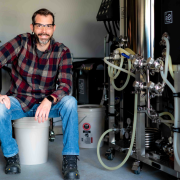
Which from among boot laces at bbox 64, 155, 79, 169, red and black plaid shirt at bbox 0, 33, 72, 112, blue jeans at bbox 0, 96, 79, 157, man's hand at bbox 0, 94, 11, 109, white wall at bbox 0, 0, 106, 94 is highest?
white wall at bbox 0, 0, 106, 94

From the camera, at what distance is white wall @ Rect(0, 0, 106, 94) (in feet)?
9.73

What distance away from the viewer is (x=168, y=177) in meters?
1.57

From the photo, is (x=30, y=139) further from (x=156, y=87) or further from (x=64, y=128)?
(x=156, y=87)

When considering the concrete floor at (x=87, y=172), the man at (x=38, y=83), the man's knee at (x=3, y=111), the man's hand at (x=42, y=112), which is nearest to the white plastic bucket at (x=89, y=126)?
the concrete floor at (x=87, y=172)

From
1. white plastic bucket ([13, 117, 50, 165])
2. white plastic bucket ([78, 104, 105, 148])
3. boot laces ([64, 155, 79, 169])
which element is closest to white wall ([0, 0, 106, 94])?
white plastic bucket ([78, 104, 105, 148])

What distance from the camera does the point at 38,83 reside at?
1900 millimetres

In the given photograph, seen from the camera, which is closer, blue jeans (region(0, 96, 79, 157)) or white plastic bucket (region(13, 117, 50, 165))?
blue jeans (region(0, 96, 79, 157))

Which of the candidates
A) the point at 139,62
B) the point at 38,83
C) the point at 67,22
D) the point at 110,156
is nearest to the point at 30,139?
the point at 38,83

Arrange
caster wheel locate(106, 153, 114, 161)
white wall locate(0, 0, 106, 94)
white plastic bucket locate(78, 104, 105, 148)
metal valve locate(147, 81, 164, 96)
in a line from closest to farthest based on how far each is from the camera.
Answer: metal valve locate(147, 81, 164, 96), caster wheel locate(106, 153, 114, 161), white plastic bucket locate(78, 104, 105, 148), white wall locate(0, 0, 106, 94)

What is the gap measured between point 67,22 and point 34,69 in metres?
1.41

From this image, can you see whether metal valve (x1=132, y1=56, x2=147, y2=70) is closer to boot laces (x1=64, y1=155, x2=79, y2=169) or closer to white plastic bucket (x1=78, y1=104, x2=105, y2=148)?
boot laces (x1=64, y1=155, x2=79, y2=169)

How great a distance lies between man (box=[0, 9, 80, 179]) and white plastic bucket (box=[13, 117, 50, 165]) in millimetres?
78

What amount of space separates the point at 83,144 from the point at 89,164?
0.49m

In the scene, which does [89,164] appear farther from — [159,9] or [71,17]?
[71,17]
